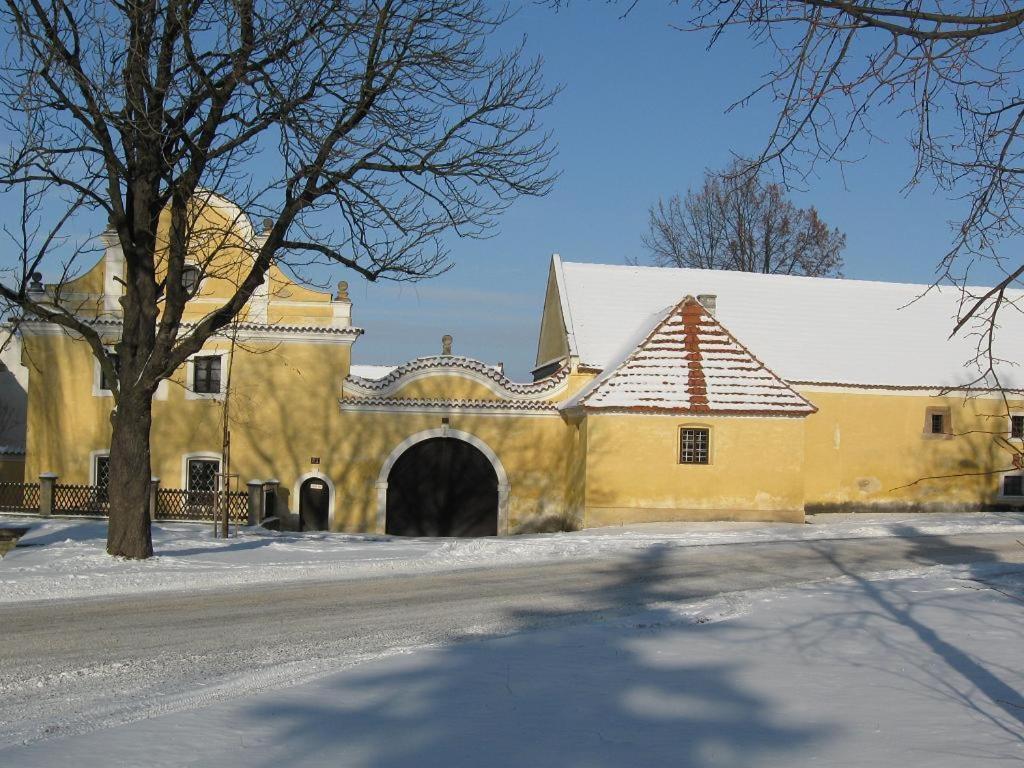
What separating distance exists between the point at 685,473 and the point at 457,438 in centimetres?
656

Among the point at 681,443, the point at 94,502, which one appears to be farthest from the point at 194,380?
the point at 681,443

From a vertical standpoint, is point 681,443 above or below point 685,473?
above

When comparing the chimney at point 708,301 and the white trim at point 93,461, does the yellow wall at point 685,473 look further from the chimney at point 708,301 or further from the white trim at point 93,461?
the white trim at point 93,461

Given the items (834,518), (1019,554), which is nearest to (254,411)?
(834,518)

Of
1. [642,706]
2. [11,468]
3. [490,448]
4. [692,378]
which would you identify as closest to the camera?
[642,706]

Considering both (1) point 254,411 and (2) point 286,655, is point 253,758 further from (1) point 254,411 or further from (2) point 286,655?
(1) point 254,411

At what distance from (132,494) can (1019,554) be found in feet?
47.0

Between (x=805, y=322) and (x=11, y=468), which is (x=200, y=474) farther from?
(x=805, y=322)

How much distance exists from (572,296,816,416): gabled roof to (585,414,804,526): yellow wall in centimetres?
35

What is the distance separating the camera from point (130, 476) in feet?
50.9

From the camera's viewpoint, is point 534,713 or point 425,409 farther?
point 425,409

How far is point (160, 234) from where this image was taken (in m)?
27.5

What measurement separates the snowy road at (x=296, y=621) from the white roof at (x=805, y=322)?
13444 mm

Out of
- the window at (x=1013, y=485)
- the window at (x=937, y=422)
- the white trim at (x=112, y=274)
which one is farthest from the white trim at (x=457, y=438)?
the window at (x=1013, y=485)
